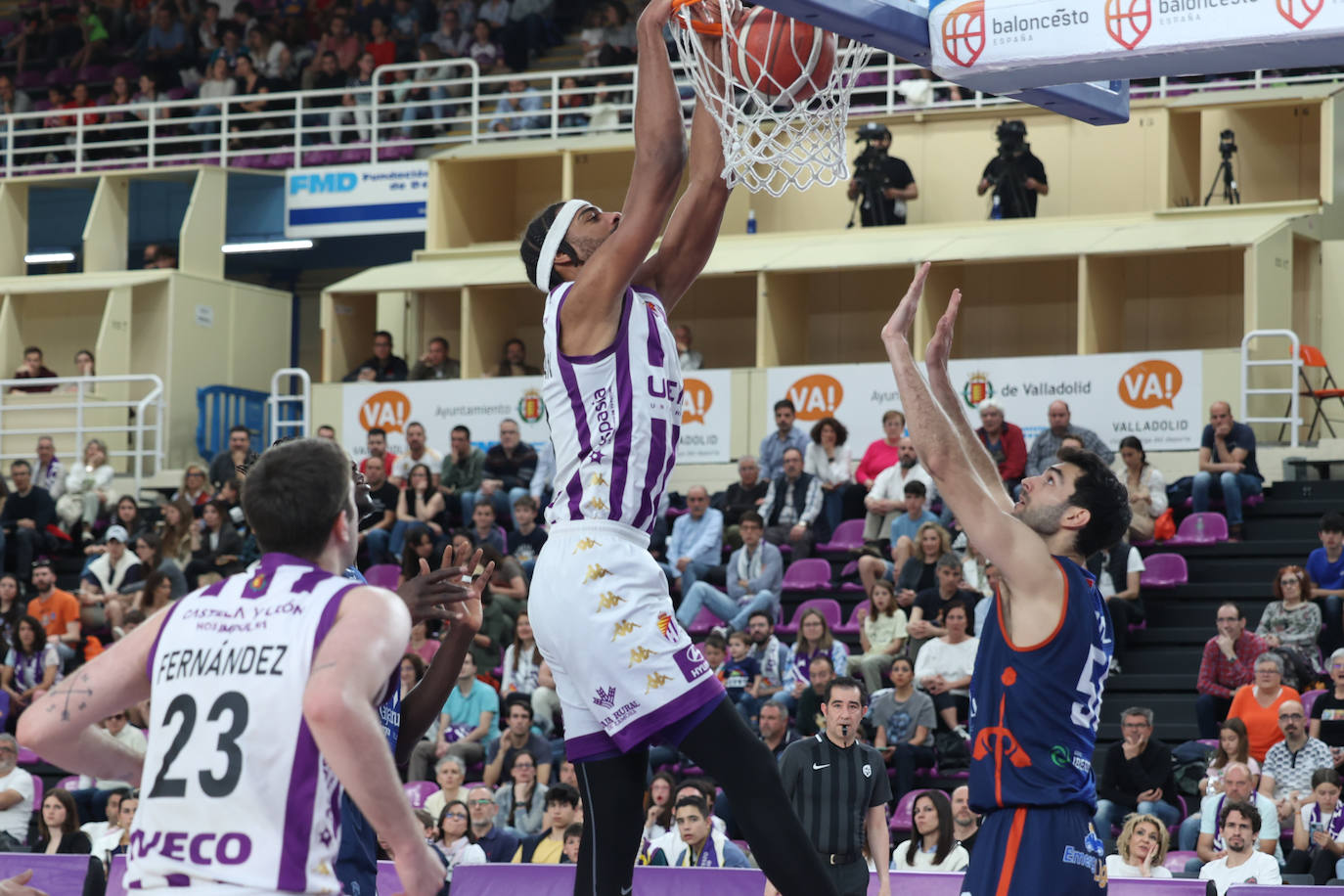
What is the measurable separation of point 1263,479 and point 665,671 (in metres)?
13.8

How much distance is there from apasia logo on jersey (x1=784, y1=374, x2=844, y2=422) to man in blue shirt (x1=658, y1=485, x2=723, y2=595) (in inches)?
131

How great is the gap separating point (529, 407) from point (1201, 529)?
7.99 m

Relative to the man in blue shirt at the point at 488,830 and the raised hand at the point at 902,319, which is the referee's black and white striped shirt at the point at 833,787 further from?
the raised hand at the point at 902,319

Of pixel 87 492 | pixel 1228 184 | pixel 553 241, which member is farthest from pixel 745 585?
pixel 553 241

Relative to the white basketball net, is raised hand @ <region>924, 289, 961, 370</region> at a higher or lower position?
lower

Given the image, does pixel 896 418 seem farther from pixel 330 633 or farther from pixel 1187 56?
pixel 330 633

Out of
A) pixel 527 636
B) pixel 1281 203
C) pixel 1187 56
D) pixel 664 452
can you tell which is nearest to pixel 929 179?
pixel 1281 203

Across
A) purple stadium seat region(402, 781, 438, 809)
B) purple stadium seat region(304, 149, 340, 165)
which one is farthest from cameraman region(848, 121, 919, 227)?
purple stadium seat region(402, 781, 438, 809)

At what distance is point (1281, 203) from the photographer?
19688 millimetres

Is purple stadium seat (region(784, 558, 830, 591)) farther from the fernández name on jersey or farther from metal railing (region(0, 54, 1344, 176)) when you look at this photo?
the fernández name on jersey

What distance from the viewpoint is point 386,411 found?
853 inches

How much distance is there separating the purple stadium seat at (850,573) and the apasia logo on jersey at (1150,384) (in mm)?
3868

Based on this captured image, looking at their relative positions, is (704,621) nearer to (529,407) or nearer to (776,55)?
(529,407)

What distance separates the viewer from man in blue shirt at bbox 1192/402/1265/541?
16.1 meters
